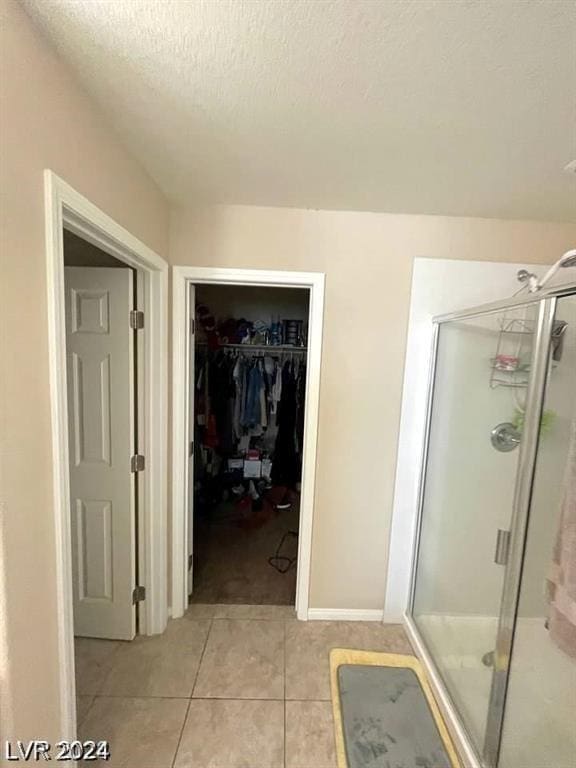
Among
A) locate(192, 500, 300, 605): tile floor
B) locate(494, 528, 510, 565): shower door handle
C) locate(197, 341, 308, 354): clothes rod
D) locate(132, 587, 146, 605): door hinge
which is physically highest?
locate(197, 341, 308, 354): clothes rod

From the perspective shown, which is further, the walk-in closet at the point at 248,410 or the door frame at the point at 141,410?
the walk-in closet at the point at 248,410

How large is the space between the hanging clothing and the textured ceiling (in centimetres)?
98

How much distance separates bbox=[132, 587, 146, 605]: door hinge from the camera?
191cm

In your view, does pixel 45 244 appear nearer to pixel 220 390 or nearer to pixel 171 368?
pixel 171 368

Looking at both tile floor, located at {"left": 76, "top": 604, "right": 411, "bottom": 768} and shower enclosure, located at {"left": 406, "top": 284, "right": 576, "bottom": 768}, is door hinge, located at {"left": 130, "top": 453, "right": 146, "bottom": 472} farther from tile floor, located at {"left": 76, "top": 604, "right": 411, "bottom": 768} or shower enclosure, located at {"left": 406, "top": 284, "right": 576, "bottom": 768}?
shower enclosure, located at {"left": 406, "top": 284, "right": 576, "bottom": 768}

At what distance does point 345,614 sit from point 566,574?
4.54 ft

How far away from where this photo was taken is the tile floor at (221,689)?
140 cm

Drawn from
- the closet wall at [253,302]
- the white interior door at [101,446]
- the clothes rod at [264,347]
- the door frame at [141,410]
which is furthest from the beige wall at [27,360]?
the closet wall at [253,302]

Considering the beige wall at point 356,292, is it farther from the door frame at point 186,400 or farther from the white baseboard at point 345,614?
the white baseboard at point 345,614

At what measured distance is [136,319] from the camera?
1.75 m

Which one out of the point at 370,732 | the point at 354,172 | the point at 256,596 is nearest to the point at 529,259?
the point at 354,172

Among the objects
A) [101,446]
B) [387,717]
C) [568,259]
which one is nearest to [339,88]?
[568,259]

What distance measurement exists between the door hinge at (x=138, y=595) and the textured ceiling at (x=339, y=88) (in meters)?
2.05

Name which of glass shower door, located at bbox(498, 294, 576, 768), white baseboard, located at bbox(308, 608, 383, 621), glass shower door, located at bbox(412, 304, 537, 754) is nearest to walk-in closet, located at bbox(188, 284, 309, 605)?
white baseboard, located at bbox(308, 608, 383, 621)
